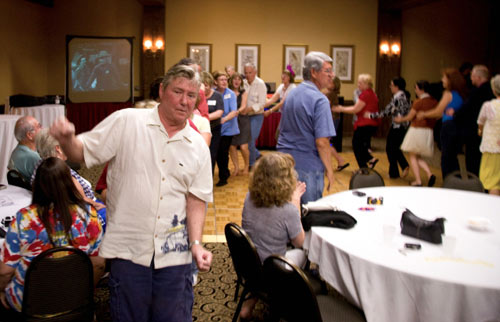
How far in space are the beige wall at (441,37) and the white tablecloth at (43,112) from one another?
848cm

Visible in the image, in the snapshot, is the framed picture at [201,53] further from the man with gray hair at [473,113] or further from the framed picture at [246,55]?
the man with gray hair at [473,113]

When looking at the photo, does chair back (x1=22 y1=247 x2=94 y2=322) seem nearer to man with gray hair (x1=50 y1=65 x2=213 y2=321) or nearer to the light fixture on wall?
man with gray hair (x1=50 y1=65 x2=213 y2=321)

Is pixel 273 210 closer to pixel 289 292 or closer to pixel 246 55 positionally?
pixel 289 292

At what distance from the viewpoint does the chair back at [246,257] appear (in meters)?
2.39

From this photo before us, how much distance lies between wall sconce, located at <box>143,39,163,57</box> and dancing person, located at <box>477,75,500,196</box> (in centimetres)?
849

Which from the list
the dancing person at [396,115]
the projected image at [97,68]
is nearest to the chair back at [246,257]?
the dancing person at [396,115]

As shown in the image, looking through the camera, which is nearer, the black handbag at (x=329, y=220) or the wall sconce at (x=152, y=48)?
the black handbag at (x=329, y=220)

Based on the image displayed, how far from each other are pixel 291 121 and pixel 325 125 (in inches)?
10.5

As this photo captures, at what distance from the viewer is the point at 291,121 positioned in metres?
3.45

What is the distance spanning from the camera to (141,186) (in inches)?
70.4

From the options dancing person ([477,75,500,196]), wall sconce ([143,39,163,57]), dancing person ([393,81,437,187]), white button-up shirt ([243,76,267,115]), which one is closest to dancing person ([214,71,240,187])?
white button-up shirt ([243,76,267,115])

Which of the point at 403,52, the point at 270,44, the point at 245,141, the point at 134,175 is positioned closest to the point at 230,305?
the point at 134,175

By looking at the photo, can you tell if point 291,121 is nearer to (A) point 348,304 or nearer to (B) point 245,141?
(A) point 348,304

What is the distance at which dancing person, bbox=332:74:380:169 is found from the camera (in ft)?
22.7
